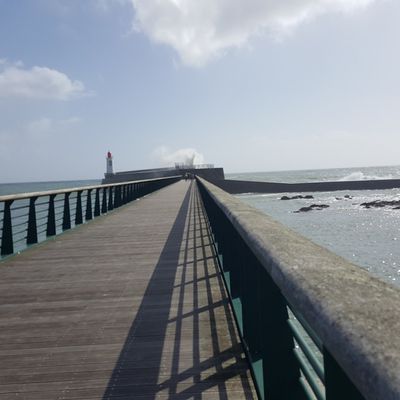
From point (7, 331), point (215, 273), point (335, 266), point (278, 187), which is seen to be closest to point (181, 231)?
point (215, 273)

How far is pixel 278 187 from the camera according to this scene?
83875 millimetres

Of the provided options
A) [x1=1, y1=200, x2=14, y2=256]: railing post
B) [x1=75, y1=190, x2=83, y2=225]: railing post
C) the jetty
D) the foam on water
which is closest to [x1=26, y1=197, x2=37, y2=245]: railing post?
[x1=1, y1=200, x2=14, y2=256]: railing post

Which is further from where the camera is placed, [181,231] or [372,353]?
[181,231]

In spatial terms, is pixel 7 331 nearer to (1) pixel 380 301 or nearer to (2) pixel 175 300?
(2) pixel 175 300

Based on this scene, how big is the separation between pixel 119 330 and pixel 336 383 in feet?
11.1

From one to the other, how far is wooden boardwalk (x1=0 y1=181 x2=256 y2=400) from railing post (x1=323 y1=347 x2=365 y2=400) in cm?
181

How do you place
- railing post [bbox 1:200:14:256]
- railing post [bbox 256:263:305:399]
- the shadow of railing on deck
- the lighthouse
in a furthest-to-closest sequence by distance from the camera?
Result: the lighthouse
railing post [bbox 1:200:14:256]
the shadow of railing on deck
railing post [bbox 256:263:305:399]

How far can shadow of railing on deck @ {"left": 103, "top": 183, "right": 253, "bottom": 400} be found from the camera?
3121mm

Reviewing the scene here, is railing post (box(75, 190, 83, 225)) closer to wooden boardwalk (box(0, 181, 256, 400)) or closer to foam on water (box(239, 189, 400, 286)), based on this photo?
wooden boardwalk (box(0, 181, 256, 400))

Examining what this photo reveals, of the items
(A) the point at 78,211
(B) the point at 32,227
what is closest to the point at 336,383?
(B) the point at 32,227

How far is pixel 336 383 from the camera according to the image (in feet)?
4.00

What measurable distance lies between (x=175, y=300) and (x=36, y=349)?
1725 millimetres

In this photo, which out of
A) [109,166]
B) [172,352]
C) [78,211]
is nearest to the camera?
[172,352]

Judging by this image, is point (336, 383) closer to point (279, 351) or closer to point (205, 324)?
point (279, 351)
